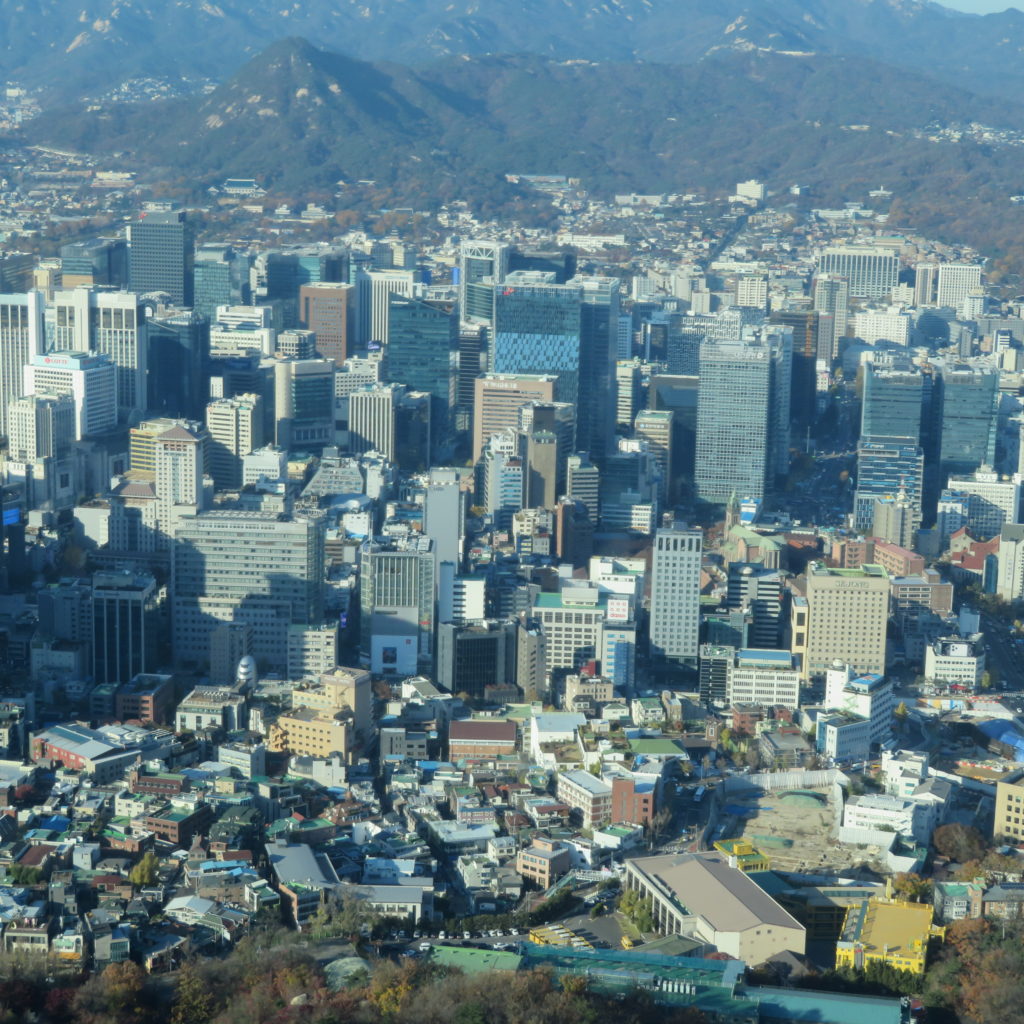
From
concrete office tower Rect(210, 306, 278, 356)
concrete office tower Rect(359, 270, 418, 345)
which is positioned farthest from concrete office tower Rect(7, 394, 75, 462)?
concrete office tower Rect(359, 270, 418, 345)

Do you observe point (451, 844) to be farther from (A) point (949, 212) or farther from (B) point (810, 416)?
(A) point (949, 212)

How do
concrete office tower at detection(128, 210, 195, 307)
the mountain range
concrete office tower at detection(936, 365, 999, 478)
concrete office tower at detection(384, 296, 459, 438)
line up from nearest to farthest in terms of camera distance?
1. concrete office tower at detection(936, 365, 999, 478)
2. concrete office tower at detection(384, 296, 459, 438)
3. concrete office tower at detection(128, 210, 195, 307)
4. the mountain range

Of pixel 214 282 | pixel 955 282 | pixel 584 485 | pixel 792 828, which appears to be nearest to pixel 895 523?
pixel 584 485

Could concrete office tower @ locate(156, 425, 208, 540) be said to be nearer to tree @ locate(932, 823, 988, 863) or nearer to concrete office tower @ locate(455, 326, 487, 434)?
concrete office tower @ locate(455, 326, 487, 434)

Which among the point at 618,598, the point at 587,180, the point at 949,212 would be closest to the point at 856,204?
the point at 949,212

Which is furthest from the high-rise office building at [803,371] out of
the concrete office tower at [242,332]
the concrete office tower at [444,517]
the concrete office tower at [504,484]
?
the concrete office tower at [444,517]

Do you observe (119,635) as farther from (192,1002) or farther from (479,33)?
(479,33)

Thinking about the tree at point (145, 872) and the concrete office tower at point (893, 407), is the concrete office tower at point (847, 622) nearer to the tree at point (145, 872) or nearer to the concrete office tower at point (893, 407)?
the tree at point (145, 872)
